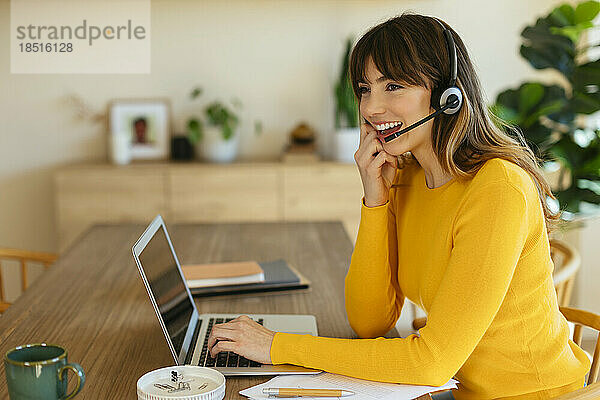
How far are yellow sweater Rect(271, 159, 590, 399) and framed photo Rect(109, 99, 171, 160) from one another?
2198 millimetres

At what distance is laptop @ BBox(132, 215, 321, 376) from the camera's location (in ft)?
4.09

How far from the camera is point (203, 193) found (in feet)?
10.9

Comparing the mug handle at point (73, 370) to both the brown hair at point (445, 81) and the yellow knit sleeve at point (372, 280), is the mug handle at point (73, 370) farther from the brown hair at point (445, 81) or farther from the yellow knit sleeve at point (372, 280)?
the brown hair at point (445, 81)

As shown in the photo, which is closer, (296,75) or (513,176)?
(513,176)

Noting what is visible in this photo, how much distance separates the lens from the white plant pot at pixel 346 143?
338 centimetres

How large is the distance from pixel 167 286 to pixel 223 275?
1.40 ft

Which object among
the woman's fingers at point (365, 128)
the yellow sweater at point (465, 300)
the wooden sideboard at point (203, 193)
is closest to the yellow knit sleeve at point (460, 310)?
the yellow sweater at point (465, 300)

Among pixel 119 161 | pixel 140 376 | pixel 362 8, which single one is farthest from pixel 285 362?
pixel 362 8

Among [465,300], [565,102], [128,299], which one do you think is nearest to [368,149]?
[465,300]

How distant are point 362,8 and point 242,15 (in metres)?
0.61

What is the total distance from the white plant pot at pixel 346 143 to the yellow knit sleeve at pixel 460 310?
2.15m

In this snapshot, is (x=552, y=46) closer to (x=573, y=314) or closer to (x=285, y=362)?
(x=573, y=314)

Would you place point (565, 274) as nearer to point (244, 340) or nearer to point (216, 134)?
point (244, 340)

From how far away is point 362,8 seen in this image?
11.6 feet
